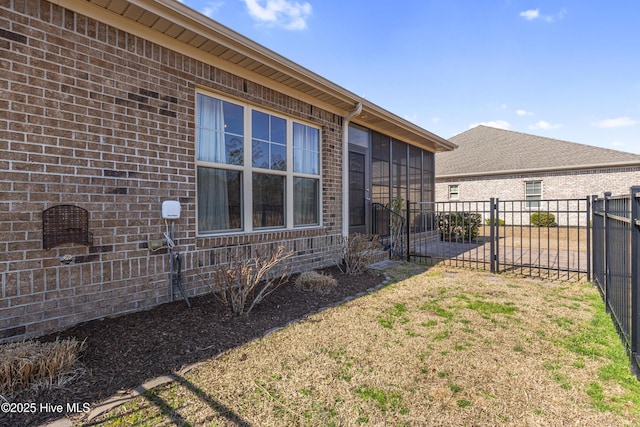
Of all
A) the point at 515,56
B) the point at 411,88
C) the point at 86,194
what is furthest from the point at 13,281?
the point at 515,56

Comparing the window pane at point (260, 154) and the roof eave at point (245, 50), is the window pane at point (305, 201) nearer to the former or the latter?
the window pane at point (260, 154)

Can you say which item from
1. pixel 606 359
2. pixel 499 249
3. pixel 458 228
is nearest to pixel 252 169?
pixel 606 359

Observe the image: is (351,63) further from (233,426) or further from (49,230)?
(233,426)

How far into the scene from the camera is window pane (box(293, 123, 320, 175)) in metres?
5.49

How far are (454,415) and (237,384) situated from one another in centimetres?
141

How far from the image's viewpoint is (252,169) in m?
4.66

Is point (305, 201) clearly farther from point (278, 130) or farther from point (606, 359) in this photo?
point (606, 359)

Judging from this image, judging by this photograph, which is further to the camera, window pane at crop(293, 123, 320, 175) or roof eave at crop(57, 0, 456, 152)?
window pane at crop(293, 123, 320, 175)

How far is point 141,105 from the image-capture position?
3449 millimetres

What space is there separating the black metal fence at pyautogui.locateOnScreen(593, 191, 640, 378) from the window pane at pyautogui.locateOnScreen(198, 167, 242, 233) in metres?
4.17

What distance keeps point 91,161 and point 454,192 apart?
1800cm

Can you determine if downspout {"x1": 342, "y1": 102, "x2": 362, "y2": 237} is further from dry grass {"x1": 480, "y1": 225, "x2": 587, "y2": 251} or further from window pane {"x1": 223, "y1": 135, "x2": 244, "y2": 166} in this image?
dry grass {"x1": 480, "y1": 225, "x2": 587, "y2": 251}

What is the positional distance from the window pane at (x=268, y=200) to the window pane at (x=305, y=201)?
1.00ft

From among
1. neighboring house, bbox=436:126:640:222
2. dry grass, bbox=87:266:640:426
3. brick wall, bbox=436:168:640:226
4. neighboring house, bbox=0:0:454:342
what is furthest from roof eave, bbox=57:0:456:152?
brick wall, bbox=436:168:640:226
